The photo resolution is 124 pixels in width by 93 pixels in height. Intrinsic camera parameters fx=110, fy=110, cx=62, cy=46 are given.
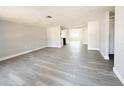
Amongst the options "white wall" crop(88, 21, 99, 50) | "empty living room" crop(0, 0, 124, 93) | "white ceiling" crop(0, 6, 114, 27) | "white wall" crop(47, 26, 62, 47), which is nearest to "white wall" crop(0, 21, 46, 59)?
"empty living room" crop(0, 0, 124, 93)

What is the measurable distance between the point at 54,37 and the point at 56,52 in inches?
97.9

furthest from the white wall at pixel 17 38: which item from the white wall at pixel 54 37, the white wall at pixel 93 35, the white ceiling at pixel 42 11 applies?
the white wall at pixel 93 35

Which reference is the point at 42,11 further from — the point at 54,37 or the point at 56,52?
the point at 54,37

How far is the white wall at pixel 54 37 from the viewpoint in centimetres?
850

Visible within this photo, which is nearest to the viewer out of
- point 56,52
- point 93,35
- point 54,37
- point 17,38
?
point 17,38

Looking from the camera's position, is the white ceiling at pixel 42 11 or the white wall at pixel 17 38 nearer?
the white ceiling at pixel 42 11

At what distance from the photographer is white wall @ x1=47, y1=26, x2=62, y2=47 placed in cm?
850

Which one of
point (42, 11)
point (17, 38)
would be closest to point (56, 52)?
point (17, 38)

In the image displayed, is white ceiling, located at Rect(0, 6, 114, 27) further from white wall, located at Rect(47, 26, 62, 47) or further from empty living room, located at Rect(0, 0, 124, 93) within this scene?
white wall, located at Rect(47, 26, 62, 47)

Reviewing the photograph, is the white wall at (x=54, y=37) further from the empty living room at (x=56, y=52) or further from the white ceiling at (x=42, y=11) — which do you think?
the white ceiling at (x=42, y=11)

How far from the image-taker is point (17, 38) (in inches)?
226
